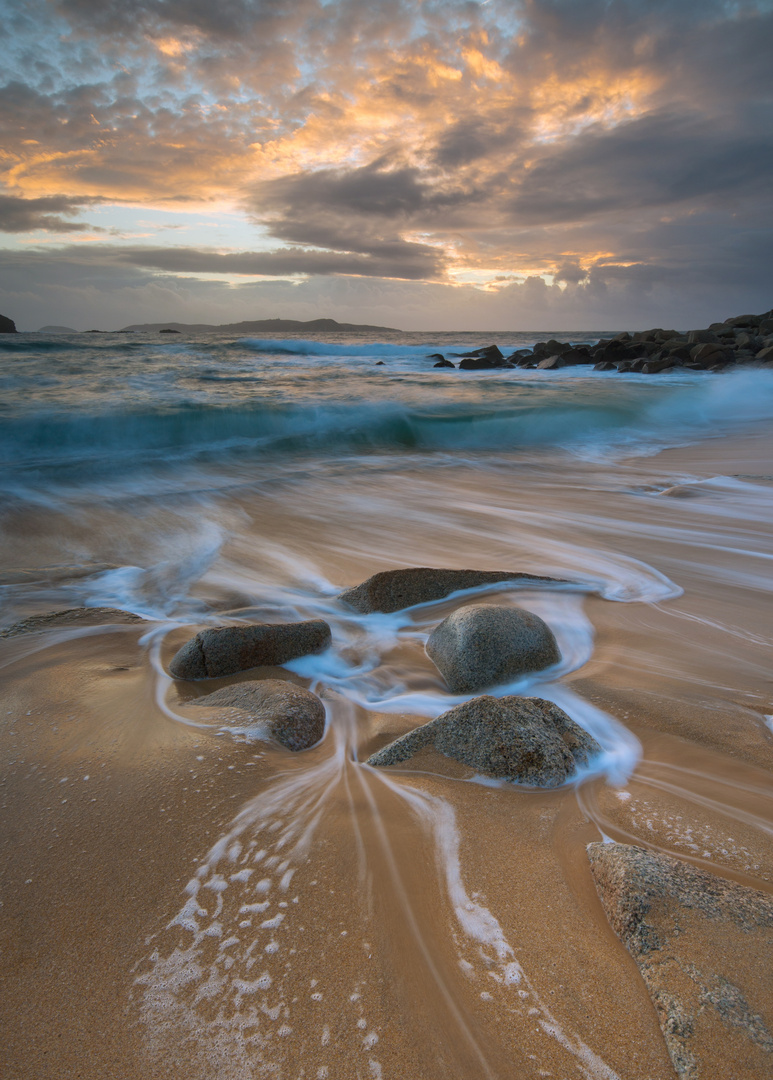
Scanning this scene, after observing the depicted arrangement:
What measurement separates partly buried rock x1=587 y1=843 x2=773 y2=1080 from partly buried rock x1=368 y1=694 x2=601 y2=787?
0.38 metres

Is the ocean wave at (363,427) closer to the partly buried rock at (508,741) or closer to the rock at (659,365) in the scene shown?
the rock at (659,365)

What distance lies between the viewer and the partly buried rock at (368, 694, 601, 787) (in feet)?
5.79

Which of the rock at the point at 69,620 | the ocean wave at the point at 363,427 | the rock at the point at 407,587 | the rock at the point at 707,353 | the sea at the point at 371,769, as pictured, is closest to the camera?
the sea at the point at 371,769

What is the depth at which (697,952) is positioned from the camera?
1.12 metres

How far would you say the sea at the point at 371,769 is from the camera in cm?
108

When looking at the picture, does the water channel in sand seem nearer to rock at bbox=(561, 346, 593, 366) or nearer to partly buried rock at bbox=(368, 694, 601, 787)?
partly buried rock at bbox=(368, 694, 601, 787)

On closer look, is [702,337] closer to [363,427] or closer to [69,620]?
[363,427]

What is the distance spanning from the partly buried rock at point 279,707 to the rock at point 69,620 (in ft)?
3.85

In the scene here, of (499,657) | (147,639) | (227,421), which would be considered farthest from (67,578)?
(227,421)

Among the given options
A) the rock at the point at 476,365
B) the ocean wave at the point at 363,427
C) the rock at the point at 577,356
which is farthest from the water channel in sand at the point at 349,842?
the rock at the point at 577,356

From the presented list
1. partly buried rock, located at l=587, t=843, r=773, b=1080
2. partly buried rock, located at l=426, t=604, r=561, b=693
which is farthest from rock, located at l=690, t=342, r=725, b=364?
partly buried rock, located at l=587, t=843, r=773, b=1080

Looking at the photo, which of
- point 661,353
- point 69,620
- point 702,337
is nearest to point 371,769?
point 69,620

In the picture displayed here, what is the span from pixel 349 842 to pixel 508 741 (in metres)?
0.58

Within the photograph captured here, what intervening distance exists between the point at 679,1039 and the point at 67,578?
3.93 meters
